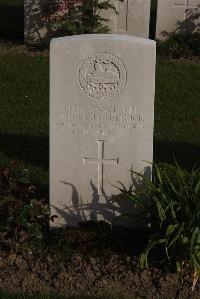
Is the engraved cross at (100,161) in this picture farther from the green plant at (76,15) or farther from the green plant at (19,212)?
the green plant at (76,15)

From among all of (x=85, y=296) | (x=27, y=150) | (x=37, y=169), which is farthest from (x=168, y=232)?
(x=27, y=150)

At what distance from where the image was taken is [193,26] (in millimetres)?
11547

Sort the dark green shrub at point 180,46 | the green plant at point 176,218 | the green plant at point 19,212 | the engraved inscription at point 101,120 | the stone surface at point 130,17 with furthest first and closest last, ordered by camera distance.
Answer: the stone surface at point 130,17, the dark green shrub at point 180,46, the engraved inscription at point 101,120, the green plant at point 19,212, the green plant at point 176,218

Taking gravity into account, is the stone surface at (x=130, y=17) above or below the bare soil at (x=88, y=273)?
above

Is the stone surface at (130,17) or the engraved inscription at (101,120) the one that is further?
the stone surface at (130,17)

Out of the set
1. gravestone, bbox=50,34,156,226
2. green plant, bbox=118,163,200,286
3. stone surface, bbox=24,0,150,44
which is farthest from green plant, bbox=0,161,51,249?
stone surface, bbox=24,0,150,44

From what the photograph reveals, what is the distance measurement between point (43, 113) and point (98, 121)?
3.33 m

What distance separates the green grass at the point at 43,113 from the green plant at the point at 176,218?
61.5 inches

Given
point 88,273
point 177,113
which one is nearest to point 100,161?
point 88,273

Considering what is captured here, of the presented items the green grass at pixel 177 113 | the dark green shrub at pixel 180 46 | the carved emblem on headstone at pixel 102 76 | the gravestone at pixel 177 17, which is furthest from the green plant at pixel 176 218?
the gravestone at pixel 177 17

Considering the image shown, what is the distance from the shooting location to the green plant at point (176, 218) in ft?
15.0

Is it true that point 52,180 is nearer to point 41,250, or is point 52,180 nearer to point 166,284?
point 41,250

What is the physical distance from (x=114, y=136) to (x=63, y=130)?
0.40 metres

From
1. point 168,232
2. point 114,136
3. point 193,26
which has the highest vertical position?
point 193,26
